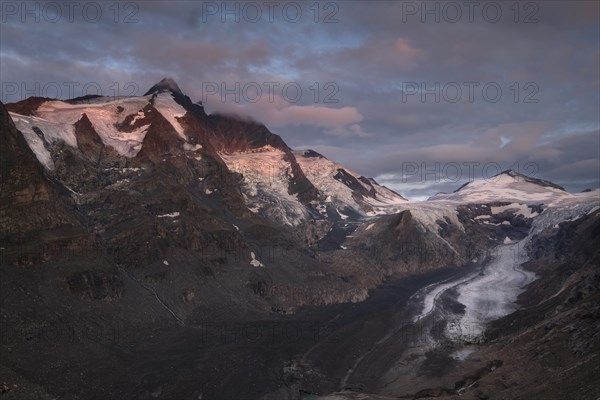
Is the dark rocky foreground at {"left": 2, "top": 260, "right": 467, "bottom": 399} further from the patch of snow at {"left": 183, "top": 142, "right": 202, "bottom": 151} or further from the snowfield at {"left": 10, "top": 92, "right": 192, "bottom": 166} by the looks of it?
the patch of snow at {"left": 183, "top": 142, "right": 202, "bottom": 151}

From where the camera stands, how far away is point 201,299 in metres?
82.1

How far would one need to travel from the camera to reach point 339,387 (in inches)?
2312

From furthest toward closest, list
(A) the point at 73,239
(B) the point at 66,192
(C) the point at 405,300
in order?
(C) the point at 405,300, (B) the point at 66,192, (A) the point at 73,239

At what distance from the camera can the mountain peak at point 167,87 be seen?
180m

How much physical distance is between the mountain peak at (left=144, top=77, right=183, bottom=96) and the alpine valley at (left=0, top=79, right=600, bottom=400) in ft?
94.8

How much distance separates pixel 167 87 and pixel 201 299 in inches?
4529

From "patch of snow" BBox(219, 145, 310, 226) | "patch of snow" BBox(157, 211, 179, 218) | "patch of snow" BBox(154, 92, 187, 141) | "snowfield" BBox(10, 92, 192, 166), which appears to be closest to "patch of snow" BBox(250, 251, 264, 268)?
"patch of snow" BBox(157, 211, 179, 218)

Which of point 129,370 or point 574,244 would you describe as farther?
point 574,244

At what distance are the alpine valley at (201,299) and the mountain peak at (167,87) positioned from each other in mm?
28898

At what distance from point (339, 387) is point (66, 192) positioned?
A: 63051mm

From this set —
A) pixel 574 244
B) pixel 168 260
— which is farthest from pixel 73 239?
pixel 574 244

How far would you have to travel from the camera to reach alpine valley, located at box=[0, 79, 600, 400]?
2088 inches

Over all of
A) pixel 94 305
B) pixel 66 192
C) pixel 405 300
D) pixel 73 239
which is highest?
pixel 66 192

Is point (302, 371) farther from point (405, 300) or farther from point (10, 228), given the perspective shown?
point (405, 300)
